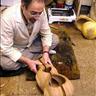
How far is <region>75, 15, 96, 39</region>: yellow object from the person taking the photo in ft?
7.09

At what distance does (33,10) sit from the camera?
140 cm

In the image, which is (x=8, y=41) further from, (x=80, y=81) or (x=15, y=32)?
(x=80, y=81)

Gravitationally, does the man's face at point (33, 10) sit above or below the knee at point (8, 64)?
above

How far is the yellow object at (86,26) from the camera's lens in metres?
2.16

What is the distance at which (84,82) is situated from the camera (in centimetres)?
174

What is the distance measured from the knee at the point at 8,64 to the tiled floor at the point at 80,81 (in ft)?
0.29

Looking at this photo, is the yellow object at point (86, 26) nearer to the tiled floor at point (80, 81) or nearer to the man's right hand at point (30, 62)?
the tiled floor at point (80, 81)

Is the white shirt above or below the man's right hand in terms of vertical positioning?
above

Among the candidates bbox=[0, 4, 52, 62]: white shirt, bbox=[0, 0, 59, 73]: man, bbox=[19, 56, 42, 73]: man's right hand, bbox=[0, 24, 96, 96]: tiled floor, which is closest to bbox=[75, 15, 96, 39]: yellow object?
bbox=[0, 24, 96, 96]: tiled floor

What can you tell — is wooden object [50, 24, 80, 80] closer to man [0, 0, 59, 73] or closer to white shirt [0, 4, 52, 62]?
man [0, 0, 59, 73]

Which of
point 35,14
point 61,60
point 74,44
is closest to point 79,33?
point 74,44

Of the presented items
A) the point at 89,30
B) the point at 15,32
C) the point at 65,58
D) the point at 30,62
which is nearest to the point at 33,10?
the point at 15,32

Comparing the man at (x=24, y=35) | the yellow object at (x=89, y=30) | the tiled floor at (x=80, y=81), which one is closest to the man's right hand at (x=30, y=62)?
the man at (x=24, y=35)

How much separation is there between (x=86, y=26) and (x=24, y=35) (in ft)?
2.57
